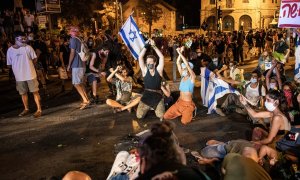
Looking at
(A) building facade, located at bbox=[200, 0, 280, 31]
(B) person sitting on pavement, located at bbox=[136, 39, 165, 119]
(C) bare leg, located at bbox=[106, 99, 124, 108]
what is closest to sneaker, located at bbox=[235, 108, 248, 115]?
(B) person sitting on pavement, located at bbox=[136, 39, 165, 119]

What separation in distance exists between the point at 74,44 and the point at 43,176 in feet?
13.6

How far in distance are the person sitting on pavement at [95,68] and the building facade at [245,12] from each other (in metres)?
46.1

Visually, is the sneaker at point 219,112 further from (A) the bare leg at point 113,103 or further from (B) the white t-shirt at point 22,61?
(B) the white t-shirt at point 22,61

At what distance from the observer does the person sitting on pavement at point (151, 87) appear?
24.4ft

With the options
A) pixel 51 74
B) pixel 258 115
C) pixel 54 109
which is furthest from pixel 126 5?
pixel 258 115

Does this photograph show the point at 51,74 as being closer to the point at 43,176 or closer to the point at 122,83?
the point at 122,83

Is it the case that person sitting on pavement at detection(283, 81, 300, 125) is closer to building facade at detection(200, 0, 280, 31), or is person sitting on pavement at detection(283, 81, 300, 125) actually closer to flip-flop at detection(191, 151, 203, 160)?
flip-flop at detection(191, 151, 203, 160)

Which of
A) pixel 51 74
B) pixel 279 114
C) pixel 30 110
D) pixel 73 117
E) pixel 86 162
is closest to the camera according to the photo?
pixel 279 114

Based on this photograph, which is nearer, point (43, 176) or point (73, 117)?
point (43, 176)

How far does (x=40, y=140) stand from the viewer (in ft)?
22.8

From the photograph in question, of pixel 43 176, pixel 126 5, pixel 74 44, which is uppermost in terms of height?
pixel 126 5

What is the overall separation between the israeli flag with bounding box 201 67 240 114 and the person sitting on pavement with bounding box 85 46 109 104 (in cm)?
278

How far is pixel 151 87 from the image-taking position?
24.9ft

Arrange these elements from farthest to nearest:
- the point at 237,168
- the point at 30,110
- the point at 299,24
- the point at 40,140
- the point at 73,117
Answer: the point at 30,110
the point at 73,117
the point at 299,24
the point at 40,140
the point at 237,168
